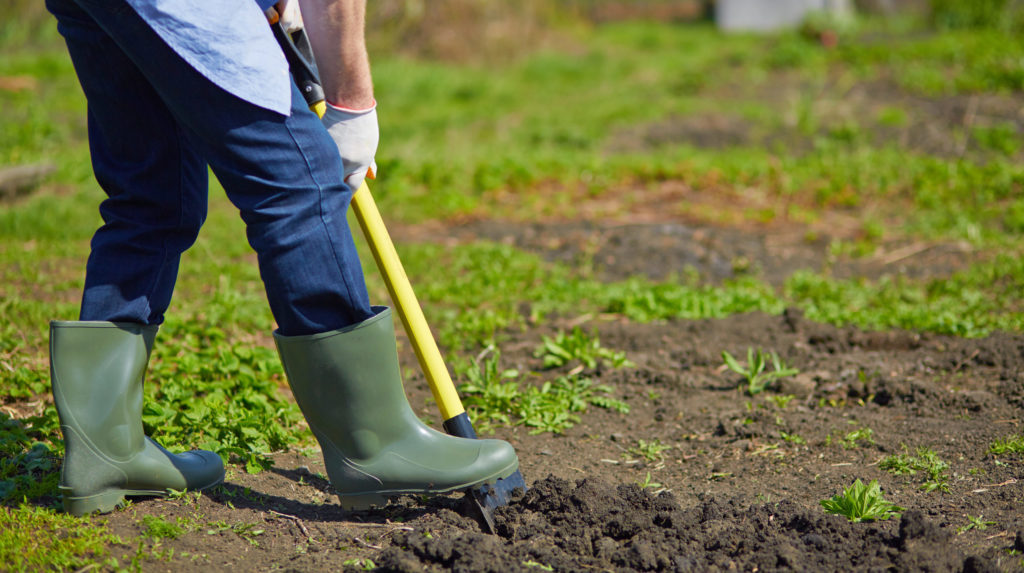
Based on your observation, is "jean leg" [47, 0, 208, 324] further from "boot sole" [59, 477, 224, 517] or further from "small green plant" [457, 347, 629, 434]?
"small green plant" [457, 347, 629, 434]

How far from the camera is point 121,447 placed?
2074mm

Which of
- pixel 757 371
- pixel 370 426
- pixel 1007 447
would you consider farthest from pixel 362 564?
pixel 1007 447

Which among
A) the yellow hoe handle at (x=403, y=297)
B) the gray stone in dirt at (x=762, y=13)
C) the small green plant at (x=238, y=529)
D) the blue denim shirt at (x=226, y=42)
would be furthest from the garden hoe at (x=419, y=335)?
the gray stone in dirt at (x=762, y=13)

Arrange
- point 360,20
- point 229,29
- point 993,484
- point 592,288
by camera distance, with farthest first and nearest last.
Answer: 1. point 592,288
2. point 993,484
3. point 360,20
4. point 229,29

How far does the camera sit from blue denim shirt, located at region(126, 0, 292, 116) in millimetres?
1708

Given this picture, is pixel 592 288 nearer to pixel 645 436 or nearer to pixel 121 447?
pixel 645 436

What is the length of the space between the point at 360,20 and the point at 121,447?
3.65 feet

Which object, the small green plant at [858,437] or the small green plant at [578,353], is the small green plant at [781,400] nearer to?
the small green plant at [858,437]

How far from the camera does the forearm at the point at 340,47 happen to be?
6.26ft

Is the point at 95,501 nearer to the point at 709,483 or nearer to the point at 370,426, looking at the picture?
the point at 370,426

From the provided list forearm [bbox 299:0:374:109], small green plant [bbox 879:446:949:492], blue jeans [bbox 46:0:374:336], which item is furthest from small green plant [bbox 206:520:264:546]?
small green plant [bbox 879:446:949:492]

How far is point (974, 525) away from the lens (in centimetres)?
212

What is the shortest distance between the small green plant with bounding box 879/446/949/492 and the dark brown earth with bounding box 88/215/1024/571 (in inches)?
1.3

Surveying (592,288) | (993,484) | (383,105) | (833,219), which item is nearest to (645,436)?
(993,484)
